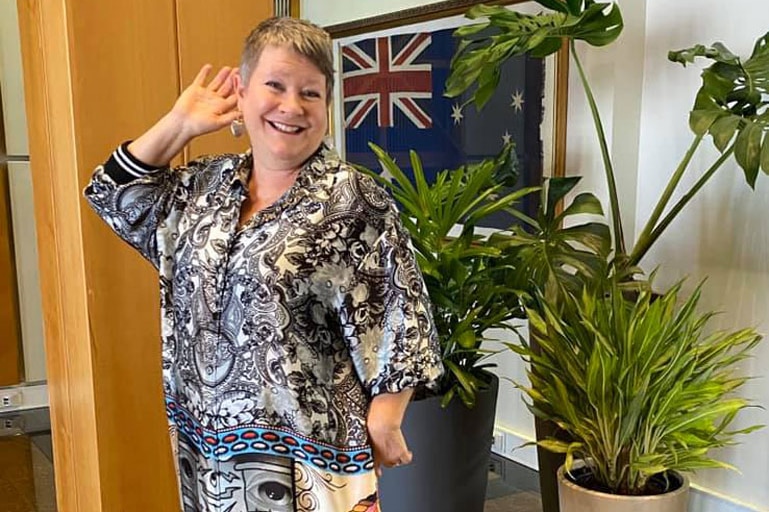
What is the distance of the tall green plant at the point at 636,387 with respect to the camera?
6.18 ft

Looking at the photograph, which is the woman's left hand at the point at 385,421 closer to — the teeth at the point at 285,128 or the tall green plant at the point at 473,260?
the teeth at the point at 285,128

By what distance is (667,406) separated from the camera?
1.88 m

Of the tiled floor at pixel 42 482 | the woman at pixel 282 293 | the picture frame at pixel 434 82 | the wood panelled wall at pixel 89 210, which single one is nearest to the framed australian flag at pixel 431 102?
the picture frame at pixel 434 82

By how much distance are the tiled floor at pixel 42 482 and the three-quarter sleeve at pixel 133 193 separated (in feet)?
6.07

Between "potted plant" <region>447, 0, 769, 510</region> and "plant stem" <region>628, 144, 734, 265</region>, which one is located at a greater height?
"potted plant" <region>447, 0, 769, 510</region>

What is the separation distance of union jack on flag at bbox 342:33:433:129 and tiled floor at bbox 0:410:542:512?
1.45m

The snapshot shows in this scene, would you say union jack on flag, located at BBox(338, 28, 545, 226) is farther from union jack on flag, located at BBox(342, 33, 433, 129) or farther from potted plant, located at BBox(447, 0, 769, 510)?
potted plant, located at BBox(447, 0, 769, 510)

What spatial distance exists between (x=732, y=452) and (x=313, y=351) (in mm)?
1730

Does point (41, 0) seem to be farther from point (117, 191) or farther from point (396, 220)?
point (396, 220)

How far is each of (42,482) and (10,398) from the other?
2.78 ft

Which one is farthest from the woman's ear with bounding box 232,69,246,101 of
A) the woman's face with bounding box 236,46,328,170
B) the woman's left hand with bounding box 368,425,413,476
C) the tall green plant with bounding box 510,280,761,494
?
the tall green plant with bounding box 510,280,761,494

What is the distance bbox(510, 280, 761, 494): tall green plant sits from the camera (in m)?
1.88

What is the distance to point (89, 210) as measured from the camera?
5.44ft

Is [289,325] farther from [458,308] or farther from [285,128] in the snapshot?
[458,308]
